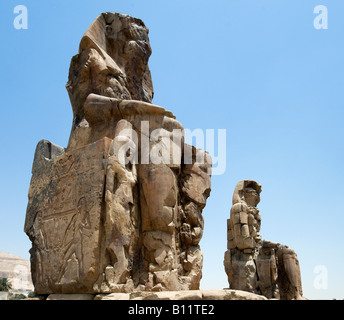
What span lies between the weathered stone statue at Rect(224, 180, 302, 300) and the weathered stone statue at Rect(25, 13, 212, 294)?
4550mm

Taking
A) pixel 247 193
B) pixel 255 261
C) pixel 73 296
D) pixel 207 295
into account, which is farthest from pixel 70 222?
pixel 247 193

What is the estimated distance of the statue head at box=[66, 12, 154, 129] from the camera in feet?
20.6

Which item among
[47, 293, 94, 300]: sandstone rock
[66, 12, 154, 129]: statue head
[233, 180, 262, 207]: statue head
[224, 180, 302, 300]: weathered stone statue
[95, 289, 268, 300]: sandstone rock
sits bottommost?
[47, 293, 94, 300]: sandstone rock

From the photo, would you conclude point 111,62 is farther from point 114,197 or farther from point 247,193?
point 247,193

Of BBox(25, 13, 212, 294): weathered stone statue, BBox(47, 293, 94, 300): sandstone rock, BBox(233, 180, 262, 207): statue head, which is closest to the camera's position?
BBox(47, 293, 94, 300): sandstone rock

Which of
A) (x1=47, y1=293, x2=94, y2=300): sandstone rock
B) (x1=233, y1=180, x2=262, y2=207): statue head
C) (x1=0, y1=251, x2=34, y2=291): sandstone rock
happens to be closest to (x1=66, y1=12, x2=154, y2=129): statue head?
(x1=47, y1=293, x2=94, y2=300): sandstone rock

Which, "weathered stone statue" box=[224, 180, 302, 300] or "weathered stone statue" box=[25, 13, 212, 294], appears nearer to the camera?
"weathered stone statue" box=[25, 13, 212, 294]

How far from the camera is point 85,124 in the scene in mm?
6152

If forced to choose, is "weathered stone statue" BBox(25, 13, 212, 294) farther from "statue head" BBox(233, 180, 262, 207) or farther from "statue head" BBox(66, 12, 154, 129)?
"statue head" BBox(233, 180, 262, 207)

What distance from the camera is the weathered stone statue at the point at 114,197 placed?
4691 mm

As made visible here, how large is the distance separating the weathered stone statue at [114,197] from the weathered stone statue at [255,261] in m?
4.55

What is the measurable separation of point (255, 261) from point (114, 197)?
6459 millimetres

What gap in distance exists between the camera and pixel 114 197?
4.77 meters
